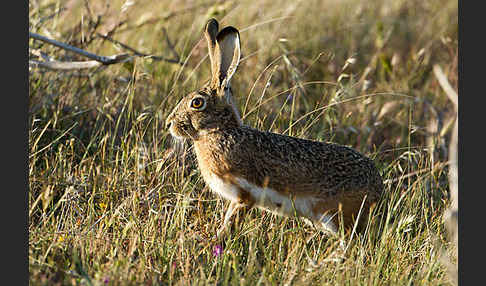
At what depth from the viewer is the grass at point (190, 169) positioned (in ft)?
11.9

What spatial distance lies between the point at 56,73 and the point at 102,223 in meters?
2.19

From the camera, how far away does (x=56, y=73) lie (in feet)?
18.5

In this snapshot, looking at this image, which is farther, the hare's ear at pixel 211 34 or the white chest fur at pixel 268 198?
the hare's ear at pixel 211 34

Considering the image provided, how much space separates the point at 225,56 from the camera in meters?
4.22

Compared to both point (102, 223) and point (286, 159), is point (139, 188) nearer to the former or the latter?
point (102, 223)

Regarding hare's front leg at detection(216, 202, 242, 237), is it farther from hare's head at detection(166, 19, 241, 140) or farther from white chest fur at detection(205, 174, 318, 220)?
hare's head at detection(166, 19, 241, 140)

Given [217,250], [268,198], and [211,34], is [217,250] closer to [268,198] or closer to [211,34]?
[268,198]

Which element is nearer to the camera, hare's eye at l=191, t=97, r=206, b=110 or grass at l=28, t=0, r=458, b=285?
grass at l=28, t=0, r=458, b=285

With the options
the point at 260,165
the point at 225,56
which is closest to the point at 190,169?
the point at 260,165

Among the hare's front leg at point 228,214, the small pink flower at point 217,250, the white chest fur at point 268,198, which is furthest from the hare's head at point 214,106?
the small pink flower at point 217,250

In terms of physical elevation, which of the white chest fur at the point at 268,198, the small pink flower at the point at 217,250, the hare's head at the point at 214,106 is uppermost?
the hare's head at the point at 214,106

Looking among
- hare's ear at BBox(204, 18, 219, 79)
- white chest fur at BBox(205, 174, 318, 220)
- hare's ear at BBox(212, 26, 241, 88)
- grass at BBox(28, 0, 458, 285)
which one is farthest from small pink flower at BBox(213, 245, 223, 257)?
hare's ear at BBox(204, 18, 219, 79)

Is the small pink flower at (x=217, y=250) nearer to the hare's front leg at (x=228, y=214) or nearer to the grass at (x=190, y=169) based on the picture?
the grass at (x=190, y=169)

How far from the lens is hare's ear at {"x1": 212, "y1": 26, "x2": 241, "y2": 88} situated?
13.5 ft
